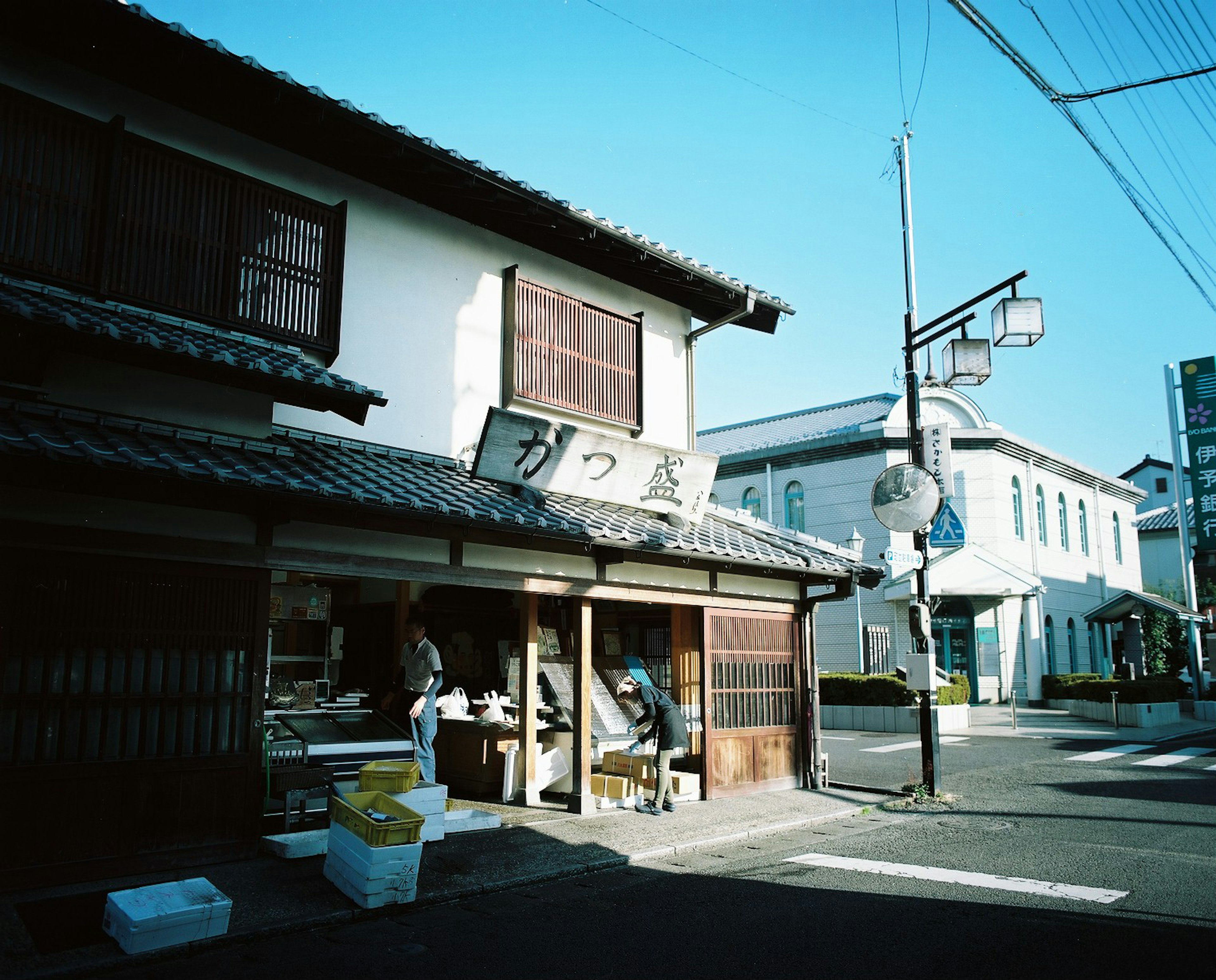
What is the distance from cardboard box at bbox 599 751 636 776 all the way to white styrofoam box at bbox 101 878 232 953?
6.40 m

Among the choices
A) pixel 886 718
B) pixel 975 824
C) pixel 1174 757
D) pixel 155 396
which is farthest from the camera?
pixel 886 718

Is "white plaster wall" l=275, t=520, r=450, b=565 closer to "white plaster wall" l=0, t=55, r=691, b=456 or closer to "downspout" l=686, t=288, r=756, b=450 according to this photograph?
"white plaster wall" l=0, t=55, r=691, b=456

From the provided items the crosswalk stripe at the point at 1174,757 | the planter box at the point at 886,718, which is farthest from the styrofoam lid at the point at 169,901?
the planter box at the point at 886,718

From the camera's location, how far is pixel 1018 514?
29.9 meters

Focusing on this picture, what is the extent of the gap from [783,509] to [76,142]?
1024 inches

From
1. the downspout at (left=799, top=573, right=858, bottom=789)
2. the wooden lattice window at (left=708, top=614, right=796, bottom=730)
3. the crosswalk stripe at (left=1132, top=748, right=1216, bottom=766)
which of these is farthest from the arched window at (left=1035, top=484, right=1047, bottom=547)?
the wooden lattice window at (left=708, top=614, right=796, bottom=730)

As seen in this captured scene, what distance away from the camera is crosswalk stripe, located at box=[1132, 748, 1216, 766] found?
1548 centimetres

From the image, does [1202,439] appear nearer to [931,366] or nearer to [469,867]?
[931,366]

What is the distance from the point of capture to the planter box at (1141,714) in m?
21.5

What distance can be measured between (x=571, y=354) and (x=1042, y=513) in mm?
24638

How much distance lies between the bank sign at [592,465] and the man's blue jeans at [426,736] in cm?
287

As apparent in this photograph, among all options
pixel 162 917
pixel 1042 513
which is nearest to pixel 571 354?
pixel 162 917

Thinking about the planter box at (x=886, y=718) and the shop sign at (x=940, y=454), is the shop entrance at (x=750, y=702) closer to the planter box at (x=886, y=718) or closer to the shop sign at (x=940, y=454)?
the shop sign at (x=940, y=454)

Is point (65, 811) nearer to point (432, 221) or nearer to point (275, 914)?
point (275, 914)
